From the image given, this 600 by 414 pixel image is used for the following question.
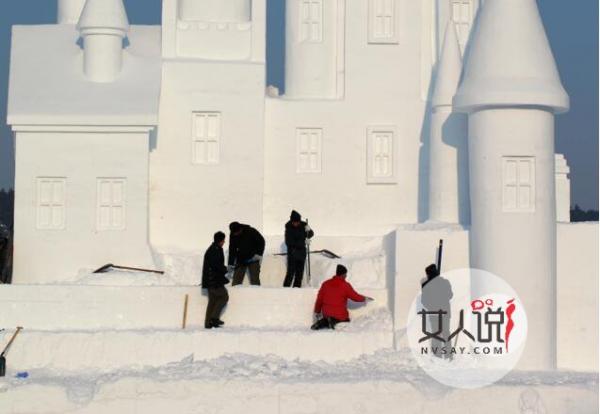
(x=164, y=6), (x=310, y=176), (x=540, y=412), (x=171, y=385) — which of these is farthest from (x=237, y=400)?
(x=164, y=6)

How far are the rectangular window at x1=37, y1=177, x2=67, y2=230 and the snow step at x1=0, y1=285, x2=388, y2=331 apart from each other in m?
2.99

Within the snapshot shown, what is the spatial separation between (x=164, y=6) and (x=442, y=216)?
7.42 meters

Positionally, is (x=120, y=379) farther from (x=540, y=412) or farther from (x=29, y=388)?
(x=540, y=412)

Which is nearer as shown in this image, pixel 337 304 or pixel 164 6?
pixel 337 304

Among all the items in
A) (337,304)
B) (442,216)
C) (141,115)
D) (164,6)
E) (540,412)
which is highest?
(164,6)

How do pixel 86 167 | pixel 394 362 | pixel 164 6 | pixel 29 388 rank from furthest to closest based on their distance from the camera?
pixel 164 6
pixel 86 167
pixel 394 362
pixel 29 388

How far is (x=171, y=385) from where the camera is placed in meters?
20.5

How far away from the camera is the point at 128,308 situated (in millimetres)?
23234

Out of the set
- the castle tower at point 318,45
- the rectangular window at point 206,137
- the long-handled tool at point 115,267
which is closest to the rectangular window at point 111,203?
the long-handled tool at point 115,267

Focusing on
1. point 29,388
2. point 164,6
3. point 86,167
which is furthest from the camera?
point 164,6

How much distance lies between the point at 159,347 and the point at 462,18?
1077 centimetres

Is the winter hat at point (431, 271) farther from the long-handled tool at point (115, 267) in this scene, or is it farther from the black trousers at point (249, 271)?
the long-handled tool at point (115, 267)

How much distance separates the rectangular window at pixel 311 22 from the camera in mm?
28391

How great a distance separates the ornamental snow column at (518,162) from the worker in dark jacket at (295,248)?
3141 mm
